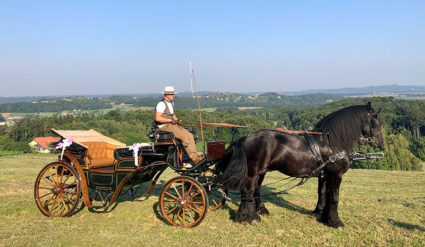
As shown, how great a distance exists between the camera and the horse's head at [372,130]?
6207 mm

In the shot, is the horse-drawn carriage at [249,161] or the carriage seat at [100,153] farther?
the carriage seat at [100,153]

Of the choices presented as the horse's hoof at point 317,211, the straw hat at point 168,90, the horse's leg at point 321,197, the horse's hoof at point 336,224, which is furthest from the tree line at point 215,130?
the horse's hoof at point 336,224

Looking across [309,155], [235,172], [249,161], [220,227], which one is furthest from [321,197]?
[220,227]

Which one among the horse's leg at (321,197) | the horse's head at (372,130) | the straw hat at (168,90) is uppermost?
the straw hat at (168,90)

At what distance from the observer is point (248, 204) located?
21.0 feet

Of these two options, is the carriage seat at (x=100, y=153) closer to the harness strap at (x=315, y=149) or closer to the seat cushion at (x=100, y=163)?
the seat cushion at (x=100, y=163)

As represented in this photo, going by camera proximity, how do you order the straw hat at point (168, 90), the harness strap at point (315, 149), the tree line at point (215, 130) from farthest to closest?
1. the tree line at point (215, 130)
2. the straw hat at point (168, 90)
3. the harness strap at point (315, 149)

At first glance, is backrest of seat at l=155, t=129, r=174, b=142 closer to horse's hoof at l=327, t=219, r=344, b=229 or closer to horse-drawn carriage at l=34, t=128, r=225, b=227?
horse-drawn carriage at l=34, t=128, r=225, b=227

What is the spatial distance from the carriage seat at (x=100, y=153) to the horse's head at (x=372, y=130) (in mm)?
5503

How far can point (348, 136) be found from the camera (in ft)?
20.4

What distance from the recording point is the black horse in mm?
6203

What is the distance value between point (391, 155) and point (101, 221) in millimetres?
40124

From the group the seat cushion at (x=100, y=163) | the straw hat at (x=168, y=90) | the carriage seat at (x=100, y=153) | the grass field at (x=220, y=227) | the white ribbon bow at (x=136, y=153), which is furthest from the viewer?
the carriage seat at (x=100, y=153)

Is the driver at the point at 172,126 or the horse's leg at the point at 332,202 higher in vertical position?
the driver at the point at 172,126
